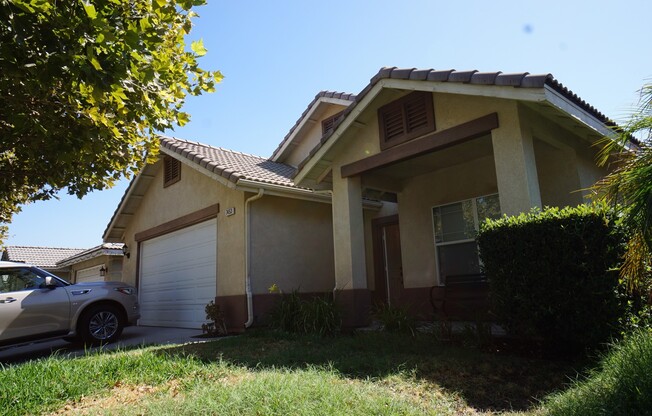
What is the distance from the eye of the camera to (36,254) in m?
28.7

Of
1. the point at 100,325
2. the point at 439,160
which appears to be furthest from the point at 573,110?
the point at 100,325

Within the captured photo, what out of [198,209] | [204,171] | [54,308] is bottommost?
[54,308]

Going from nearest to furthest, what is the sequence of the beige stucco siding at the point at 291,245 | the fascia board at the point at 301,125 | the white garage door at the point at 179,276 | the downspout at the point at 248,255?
the downspout at the point at 248,255 → the beige stucco siding at the point at 291,245 → the white garage door at the point at 179,276 → the fascia board at the point at 301,125

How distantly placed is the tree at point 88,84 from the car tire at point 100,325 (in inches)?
102

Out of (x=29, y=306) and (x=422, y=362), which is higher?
(x=29, y=306)

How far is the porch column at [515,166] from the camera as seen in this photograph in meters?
5.93

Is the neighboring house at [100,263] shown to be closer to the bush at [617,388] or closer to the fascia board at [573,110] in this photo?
the fascia board at [573,110]

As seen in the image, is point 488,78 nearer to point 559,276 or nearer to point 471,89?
point 471,89

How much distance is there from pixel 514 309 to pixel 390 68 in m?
4.49

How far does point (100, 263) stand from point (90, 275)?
1.37m

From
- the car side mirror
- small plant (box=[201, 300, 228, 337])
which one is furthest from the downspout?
the car side mirror

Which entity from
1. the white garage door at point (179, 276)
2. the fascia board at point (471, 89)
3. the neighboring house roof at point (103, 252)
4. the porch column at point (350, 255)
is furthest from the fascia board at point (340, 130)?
the neighboring house roof at point (103, 252)

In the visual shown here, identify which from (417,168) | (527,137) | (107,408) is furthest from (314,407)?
(417,168)

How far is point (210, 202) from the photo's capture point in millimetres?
10758
